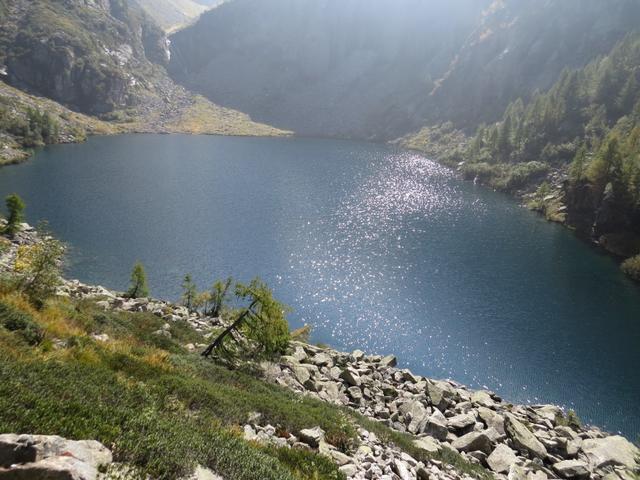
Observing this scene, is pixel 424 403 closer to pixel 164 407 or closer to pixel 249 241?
pixel 164 407

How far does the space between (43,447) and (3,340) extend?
9.19 m

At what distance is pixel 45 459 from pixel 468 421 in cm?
2709

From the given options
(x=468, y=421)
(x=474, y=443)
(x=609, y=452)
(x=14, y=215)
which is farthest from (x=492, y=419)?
(x=14, y=215)

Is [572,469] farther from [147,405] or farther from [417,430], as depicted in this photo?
[147,405]

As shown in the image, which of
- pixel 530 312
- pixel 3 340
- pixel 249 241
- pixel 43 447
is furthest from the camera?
pixel 249 241

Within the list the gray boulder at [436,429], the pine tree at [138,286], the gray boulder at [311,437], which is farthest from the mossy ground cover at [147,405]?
the pine tree at [138,286]

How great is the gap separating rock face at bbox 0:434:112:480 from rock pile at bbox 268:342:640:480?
1850 cm

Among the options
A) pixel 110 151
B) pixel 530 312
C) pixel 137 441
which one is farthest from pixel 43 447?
pixel 110 151

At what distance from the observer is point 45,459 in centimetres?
807

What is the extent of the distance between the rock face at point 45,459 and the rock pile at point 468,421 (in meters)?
18.5

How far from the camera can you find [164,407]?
15375 mm

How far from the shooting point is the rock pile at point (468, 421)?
25.6 metres

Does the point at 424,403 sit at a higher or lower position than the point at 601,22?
lower

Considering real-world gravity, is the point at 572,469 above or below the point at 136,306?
above
